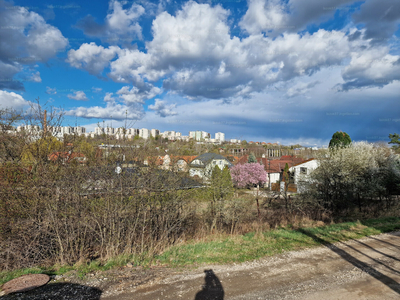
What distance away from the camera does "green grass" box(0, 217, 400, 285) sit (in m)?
5.60

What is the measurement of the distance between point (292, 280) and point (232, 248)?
238cm

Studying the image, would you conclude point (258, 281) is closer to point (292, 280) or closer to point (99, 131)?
point (292, 280)

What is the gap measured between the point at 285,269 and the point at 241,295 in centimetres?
179

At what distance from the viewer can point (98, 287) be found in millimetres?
4699

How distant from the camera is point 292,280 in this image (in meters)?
5.04

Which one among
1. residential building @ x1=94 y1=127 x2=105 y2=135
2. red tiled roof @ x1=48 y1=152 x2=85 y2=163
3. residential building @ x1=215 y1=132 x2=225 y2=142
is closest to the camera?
red tiled roof @ x1=48 y1=152 x2=85 y2=163

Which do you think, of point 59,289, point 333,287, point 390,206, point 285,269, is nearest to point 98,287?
point 59,289

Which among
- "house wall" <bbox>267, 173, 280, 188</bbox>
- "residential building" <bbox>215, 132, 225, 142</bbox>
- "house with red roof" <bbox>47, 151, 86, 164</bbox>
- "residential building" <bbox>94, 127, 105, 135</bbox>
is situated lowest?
"house wall" <bbox>267, 173, 280, 188</bbox>

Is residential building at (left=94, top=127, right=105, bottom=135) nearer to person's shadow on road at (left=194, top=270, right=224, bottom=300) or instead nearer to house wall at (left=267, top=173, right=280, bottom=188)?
person's shadow on road at (left=194, top=270, right=224, bottom=300)

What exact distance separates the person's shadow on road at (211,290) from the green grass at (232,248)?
0.87 metres

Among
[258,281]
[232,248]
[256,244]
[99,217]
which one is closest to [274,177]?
[256,244]

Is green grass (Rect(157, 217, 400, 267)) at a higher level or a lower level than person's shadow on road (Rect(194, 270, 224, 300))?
lower

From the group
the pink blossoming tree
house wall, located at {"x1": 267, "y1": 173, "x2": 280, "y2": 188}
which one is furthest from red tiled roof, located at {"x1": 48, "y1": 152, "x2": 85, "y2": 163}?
house wall, located at {"x1": 267, "y1": 173, "x2": 280, "y2": 188}

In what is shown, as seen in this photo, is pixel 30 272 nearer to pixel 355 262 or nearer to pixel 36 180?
pixel 36 180
